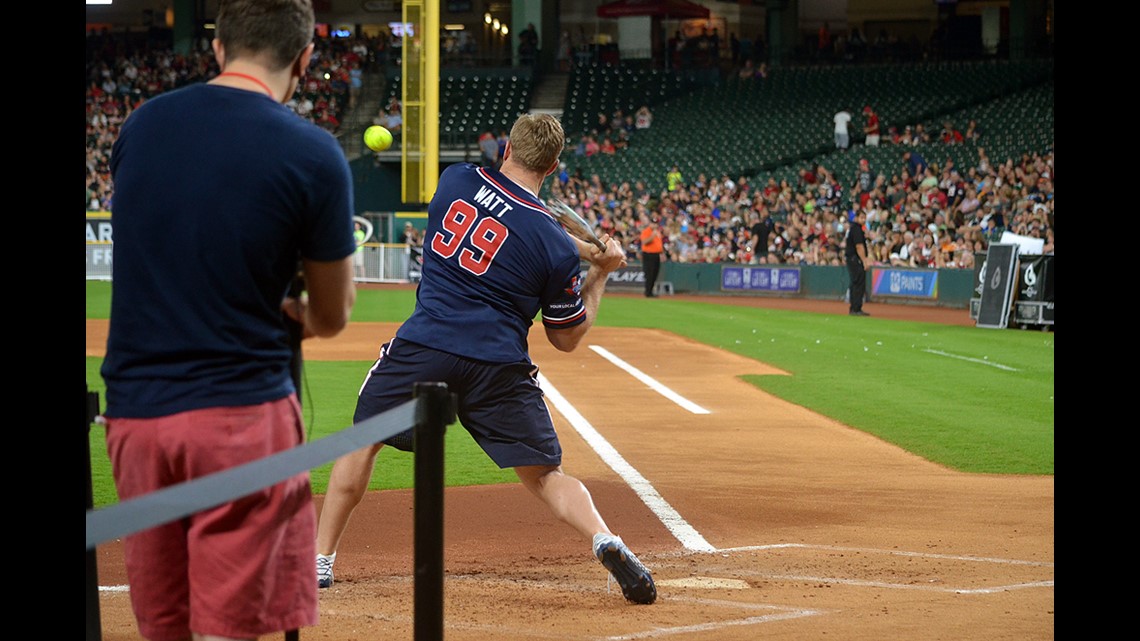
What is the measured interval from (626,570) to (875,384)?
10184 millimetres

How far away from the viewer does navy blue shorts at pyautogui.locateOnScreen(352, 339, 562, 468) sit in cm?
573

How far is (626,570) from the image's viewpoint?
573 cm

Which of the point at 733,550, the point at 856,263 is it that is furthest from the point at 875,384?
the point at 856,263

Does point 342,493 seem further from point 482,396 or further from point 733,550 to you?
point 733,550

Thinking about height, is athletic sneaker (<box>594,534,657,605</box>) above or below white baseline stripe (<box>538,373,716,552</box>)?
above

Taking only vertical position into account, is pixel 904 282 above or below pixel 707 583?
above

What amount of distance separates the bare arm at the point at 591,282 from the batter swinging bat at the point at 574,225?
0.04 metres

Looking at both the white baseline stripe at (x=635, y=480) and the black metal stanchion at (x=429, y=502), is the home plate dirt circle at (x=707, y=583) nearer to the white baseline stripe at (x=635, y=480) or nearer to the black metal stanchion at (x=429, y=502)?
the white baseline stripe at (x=635, y=480)

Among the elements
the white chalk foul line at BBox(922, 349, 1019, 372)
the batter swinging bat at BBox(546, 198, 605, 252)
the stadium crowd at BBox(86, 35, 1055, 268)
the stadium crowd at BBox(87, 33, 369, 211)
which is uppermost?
the stadium crowd at BBox(87, 33, 369, 211)

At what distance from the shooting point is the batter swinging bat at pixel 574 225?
603 centimetres

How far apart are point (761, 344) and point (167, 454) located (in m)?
17.6

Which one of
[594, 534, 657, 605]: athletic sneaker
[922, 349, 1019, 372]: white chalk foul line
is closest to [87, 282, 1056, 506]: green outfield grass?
[922, 349, 1019, 372]: white chalk foul line

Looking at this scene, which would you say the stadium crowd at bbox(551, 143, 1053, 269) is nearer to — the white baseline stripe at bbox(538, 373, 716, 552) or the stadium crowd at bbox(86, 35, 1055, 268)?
the stadium crowd at bbox(86, 35, 1055, 268)

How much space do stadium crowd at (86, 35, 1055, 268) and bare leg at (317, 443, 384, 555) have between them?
20.7m
